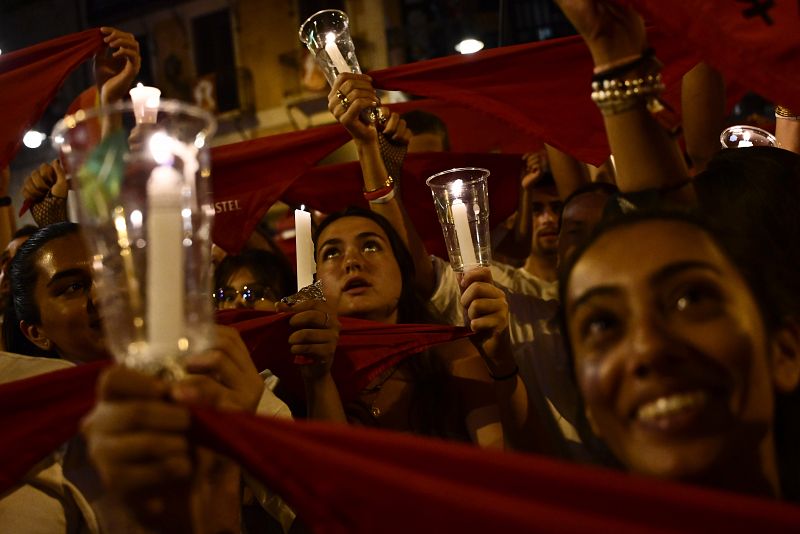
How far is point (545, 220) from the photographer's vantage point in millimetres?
4785

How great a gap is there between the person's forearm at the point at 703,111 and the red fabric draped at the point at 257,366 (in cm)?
120

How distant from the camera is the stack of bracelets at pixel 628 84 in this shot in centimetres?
190

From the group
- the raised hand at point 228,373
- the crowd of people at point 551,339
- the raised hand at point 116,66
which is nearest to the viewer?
the crowd of people at point 551,339

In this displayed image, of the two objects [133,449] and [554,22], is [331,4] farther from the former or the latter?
[133,449]

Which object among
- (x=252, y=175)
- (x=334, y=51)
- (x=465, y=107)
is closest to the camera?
(x=334, y=51)

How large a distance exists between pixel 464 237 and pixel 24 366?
1294 millimetres

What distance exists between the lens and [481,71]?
3691 mm

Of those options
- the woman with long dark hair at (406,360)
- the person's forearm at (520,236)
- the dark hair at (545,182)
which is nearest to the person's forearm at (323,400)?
the woman with long dark hair at (406,360)

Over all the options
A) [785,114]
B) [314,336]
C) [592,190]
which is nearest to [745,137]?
[785,114]

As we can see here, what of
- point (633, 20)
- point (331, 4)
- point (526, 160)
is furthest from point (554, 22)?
point (633, 20)

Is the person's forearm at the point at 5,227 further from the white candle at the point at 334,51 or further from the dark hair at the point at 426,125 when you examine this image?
the dark hair at the point at 426,125

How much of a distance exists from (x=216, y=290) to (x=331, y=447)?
9.24 feet

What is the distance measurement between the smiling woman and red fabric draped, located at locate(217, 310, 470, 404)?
1202mm

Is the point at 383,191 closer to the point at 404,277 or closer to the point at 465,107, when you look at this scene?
the point at 404,277
